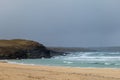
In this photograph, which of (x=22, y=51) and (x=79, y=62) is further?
(x=22, y=51)

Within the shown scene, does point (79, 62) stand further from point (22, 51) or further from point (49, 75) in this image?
point (49, 75)

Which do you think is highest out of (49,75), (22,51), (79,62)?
(22,51)

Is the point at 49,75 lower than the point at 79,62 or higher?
lower

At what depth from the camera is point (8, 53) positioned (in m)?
74.8

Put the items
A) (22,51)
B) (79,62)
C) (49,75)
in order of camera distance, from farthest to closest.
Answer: (22,51)
(79,62)
(49,75)

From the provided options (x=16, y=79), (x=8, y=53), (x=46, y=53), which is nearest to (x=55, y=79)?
(x=16, y=79)

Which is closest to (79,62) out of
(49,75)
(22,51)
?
(22,51)

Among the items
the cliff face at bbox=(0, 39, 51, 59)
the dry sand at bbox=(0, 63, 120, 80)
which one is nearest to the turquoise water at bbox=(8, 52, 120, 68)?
the cliff face at bbox=(0, 39, 51, 59)

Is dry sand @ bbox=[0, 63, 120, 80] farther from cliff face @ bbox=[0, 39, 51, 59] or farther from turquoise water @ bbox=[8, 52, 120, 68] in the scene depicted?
cliff face @ bbox=[0, 39, 51, 59]

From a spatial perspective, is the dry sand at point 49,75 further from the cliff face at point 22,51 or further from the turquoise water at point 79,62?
the cliff face at point 22,51

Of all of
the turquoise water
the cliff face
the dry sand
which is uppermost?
the cliff face

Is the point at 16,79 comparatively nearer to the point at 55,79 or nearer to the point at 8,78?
the point at 8,78

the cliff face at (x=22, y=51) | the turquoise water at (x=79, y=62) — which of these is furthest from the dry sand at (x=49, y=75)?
the cliff face at (x=22, y=51)

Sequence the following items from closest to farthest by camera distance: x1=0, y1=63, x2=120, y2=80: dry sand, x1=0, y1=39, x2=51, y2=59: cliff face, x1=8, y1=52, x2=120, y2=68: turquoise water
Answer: x1=0, y1=63, x2=120, y2=80: dry sand, x1=8, y1=52, x2=120, y2=68: turquoise water, x1=0, y1=39, x2=51, y2=59: cliff face
